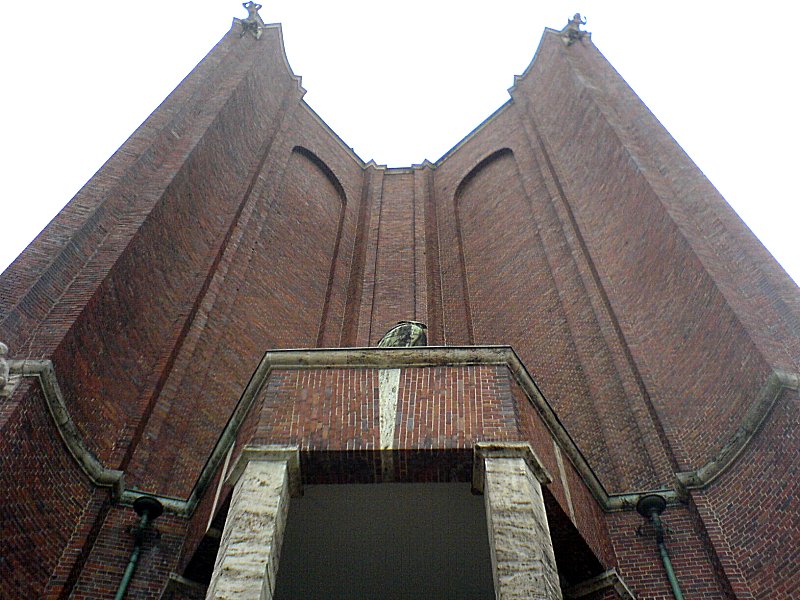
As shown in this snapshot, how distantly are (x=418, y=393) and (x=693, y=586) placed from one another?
11.8 ft

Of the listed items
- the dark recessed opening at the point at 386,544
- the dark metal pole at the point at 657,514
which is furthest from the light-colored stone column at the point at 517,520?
the dark metal pole at the point at 657,514

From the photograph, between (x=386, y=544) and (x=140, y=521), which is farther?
(x=140, y=521)

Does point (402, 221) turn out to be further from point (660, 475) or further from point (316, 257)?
point (660, 475)

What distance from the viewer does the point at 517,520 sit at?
6.12m

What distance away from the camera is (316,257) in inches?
636

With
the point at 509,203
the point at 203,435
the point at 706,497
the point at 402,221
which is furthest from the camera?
the point at 402,221

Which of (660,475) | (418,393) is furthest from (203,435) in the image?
(660,475)

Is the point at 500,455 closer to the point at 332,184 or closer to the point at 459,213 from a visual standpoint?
the point at 459,213

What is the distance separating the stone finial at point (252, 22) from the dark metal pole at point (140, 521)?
1337 centimetres

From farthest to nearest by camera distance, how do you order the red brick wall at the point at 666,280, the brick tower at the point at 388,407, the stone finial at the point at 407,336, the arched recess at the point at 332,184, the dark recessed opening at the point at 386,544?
the arched recess at the point at 332,184 → the stone finial at the point at 407,336 → the red brick wall at the point at 666,280 → the dark recessed opening at the point at 386,544 → the brick tower at the point at 388,407

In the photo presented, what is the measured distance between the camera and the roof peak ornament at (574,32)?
61.7ft

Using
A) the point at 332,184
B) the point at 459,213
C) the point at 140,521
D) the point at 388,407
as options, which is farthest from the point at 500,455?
the point at 332,184

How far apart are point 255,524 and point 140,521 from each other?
98.0 inches

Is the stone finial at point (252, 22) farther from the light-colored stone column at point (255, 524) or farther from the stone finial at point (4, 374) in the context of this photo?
the light-colored stone column at point (255, 524)
